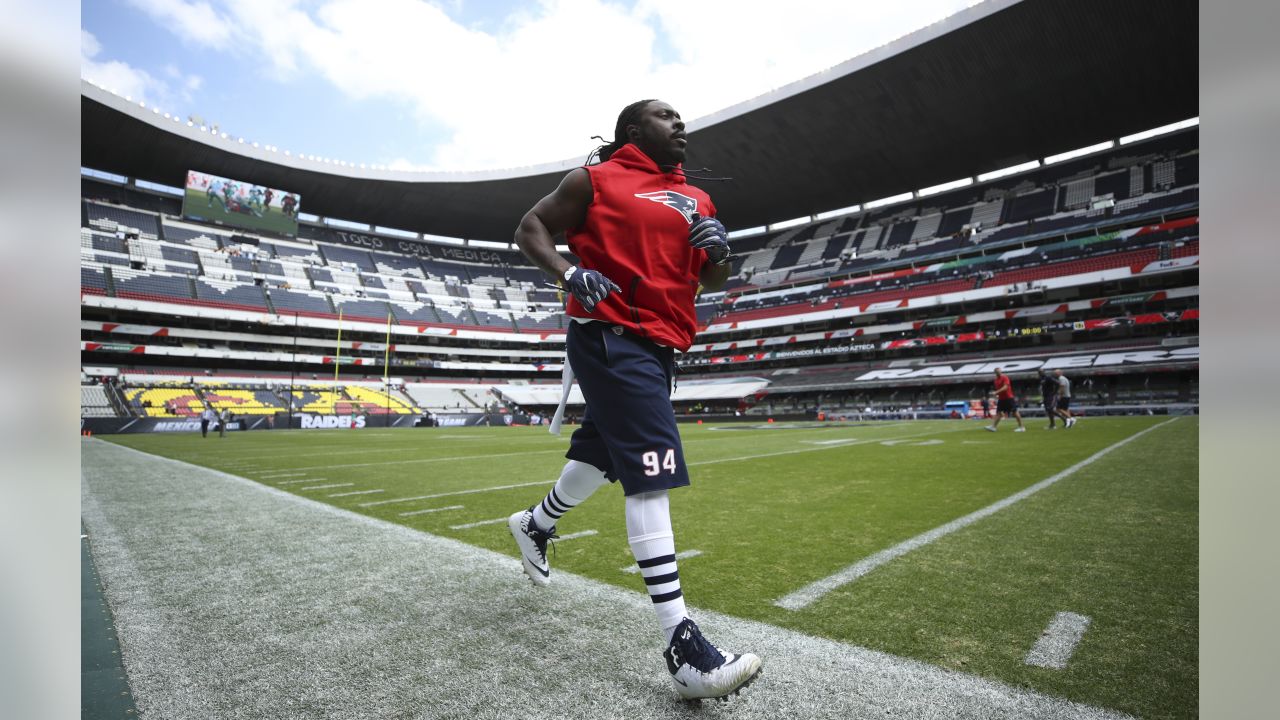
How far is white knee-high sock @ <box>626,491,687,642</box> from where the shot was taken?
6.06 ft

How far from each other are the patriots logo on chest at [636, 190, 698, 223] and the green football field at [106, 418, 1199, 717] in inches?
62.0

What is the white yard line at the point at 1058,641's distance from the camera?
74.3 inches

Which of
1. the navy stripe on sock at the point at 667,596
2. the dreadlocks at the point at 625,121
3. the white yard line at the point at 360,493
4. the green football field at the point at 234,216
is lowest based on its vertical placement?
the white yard line at the point at 360,493

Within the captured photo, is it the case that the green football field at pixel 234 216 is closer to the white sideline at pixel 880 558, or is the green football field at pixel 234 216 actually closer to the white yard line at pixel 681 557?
the white yard line at pixel 681 557

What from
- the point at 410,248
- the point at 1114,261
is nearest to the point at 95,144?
the point at 410,248

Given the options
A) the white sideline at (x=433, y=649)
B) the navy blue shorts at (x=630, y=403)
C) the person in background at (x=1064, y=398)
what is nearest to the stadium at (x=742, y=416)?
the white sideline at (x=433, y=649)

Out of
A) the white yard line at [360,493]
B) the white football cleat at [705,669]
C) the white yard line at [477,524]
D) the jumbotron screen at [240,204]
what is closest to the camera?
the white football cleat at [705,669]

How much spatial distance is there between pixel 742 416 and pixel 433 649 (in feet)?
115

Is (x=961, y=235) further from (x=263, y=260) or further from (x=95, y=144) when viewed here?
(x=95, y=144)

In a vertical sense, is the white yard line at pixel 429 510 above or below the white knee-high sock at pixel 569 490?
below

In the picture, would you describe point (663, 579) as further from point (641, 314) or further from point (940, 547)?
point (940, 547)

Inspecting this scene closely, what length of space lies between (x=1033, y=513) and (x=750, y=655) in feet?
11.8

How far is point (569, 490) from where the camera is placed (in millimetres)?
2510

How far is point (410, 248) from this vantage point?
200 ft
